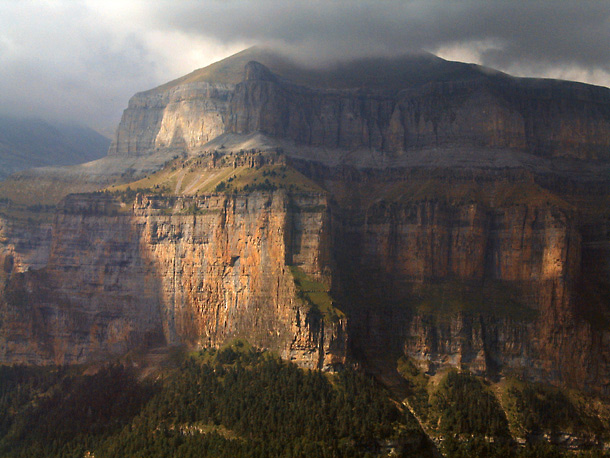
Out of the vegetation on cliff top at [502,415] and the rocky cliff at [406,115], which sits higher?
the rocky cliff at [406,115]

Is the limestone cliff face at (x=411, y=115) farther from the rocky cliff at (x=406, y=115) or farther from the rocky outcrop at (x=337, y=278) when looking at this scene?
the rocky outcrop at (x=337, y=278)

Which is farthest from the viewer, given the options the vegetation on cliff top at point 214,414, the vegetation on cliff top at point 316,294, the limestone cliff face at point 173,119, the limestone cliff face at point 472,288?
the limestone cliff face at point 173,119

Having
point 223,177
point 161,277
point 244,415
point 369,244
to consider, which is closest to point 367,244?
point 369,244

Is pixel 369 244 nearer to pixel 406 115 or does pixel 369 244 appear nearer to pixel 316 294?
pixel 316 294

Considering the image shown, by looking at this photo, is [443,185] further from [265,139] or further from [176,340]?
[176,340]

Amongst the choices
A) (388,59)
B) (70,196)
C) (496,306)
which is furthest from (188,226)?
(388,59)

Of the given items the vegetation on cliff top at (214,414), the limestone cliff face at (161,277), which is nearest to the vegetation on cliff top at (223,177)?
the limestone cliff face at (161,277)
